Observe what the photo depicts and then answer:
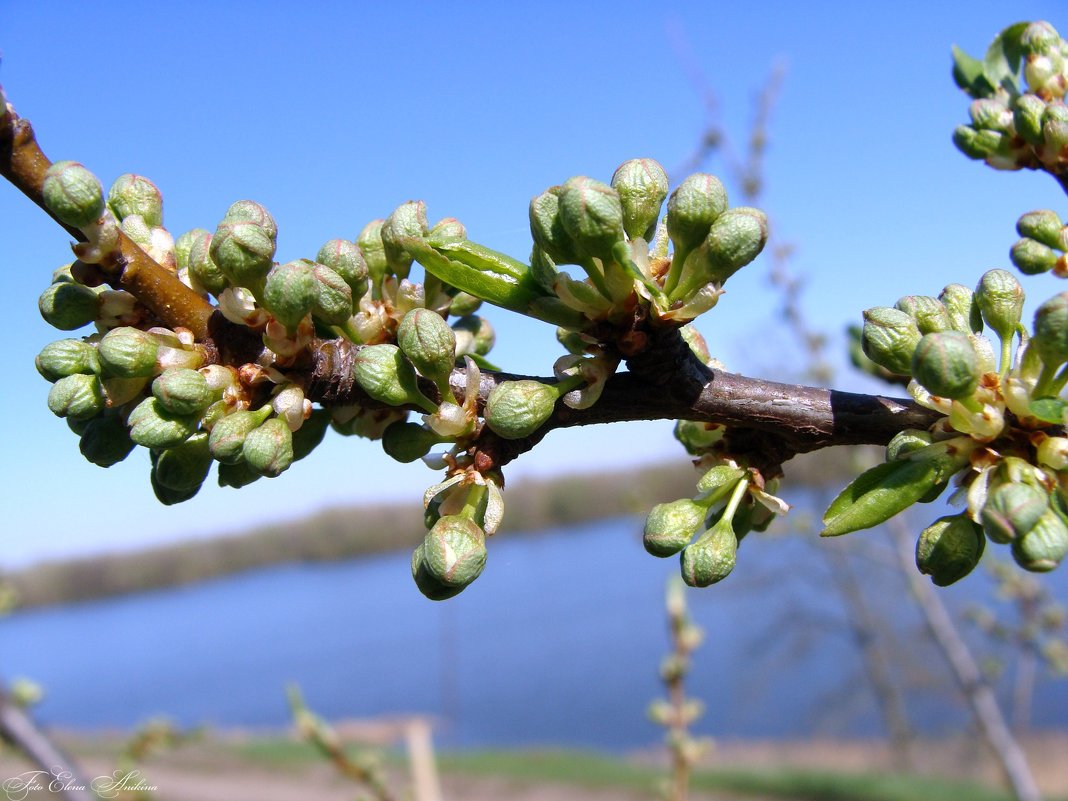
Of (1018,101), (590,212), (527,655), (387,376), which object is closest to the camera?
(590,212)

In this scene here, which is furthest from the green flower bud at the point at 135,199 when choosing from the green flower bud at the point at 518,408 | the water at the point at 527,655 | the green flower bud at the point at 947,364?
the water at the point at 527,655

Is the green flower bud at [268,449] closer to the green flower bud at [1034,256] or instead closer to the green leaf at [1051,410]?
the green leaf at [1051,410]

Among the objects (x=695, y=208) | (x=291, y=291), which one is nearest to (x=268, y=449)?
(x=291, y=291)

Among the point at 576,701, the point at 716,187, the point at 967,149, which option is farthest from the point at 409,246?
the point at 576,701

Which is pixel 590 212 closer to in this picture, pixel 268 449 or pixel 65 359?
pixel 268 449

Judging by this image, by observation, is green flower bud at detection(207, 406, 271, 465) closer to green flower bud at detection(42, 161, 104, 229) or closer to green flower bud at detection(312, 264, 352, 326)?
green flower bud at detection(312, 264, 352, 326)

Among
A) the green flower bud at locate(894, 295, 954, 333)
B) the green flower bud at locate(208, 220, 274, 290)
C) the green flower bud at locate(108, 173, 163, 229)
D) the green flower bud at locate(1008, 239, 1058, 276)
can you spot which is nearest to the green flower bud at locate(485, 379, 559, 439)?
the green flower bud at locate(208, 220, 274, 290)
